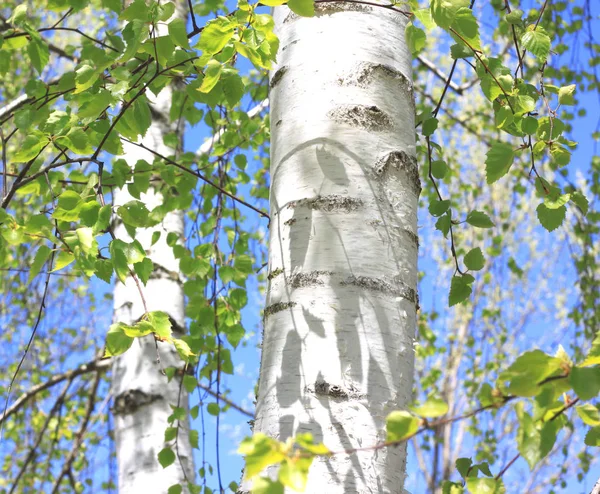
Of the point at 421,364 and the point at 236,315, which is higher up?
the point at 421,364

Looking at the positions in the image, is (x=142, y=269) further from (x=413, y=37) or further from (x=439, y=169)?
(x=439, y=169)

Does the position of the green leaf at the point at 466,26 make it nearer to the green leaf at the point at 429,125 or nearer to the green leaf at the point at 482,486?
the green leaf at the point at 429,125

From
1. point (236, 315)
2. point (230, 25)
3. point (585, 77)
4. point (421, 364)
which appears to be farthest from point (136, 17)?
point (421, 364)

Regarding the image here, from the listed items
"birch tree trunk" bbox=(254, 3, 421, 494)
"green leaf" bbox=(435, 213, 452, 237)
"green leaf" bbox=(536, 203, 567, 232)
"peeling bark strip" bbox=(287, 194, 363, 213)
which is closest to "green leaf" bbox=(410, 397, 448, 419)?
"birch tree trunk" bbox=(254, 3, 421, 494)

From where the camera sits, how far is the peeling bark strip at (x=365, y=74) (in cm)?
93

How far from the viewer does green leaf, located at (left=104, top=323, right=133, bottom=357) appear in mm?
893

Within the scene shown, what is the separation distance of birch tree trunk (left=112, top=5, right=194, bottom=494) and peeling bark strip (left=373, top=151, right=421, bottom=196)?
39.8 inches

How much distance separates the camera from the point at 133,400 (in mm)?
1957

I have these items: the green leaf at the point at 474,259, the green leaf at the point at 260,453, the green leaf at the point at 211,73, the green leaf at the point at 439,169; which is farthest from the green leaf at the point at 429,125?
the green leaf at the point at 260,453

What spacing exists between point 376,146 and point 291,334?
296mm

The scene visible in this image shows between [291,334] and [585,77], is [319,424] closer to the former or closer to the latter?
[291,334]

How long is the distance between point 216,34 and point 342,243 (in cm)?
32

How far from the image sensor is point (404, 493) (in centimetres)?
81

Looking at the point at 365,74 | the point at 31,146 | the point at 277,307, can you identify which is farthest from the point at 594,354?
the point at 31,146
